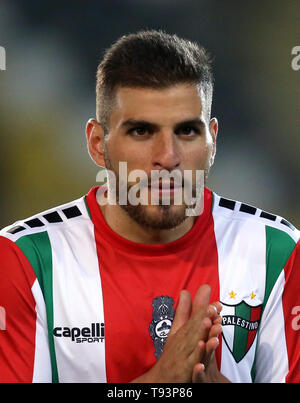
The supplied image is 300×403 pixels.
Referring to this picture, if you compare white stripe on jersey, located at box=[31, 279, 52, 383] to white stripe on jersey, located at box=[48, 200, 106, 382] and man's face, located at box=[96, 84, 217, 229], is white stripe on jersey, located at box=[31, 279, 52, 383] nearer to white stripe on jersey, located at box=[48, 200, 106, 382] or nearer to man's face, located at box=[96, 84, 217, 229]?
white stripe on jersey, located at box=[48, 200, 106, 382]

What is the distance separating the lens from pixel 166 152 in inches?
85.8

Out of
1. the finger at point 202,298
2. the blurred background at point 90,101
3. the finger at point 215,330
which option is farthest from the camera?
the blurred background at point 90,101

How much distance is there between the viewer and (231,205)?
268cm

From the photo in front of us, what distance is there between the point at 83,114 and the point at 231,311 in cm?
263

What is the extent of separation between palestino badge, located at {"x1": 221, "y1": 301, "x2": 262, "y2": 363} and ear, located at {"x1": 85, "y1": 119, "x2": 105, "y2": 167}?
2.28 ft

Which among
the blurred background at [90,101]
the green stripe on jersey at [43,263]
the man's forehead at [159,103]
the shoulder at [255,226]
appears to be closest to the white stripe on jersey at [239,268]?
the shoulder at [255,226]

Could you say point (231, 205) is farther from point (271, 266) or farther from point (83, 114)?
point (83, 114)

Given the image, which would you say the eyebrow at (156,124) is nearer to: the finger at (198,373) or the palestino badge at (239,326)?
the palestino badge at (239,326)

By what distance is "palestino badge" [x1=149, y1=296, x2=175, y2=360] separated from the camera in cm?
235

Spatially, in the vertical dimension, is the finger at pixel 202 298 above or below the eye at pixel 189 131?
below

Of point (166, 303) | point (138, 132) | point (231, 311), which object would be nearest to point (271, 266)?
point (231, 311)

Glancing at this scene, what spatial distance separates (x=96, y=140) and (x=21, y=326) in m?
0.72

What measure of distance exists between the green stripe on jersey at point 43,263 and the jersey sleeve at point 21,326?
0.02m

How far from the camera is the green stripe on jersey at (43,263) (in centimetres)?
237
